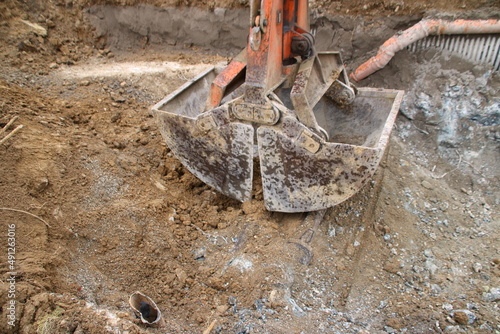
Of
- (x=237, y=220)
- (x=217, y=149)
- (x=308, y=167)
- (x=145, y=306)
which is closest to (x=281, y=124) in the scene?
(x=308, y=167)

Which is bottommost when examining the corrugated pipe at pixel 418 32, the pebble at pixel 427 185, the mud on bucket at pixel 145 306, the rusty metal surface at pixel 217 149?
the mud on bucket at pixel 145 306

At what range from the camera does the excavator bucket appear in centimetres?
268

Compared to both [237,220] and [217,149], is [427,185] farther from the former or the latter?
[217,149]

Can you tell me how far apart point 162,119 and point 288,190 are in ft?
4.28

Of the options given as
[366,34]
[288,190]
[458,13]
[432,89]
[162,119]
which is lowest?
[288,190]

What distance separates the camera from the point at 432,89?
4324 mm

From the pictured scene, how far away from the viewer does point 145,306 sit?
236 cm

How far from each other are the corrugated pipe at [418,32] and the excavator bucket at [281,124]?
1.08 m

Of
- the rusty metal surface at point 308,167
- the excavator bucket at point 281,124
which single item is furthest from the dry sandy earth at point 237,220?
the excavator bucket at point 281,124

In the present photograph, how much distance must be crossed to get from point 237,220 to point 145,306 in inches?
46.3

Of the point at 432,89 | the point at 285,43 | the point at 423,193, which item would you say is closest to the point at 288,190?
the point at 285,43

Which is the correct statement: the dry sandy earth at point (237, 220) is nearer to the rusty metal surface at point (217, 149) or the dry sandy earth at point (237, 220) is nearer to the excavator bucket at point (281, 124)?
the rusty metal surface at point (217, 149)

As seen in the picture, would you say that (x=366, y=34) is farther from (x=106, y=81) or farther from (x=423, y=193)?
(x=106, y=81)

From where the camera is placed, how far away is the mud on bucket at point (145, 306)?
7.44 feet
